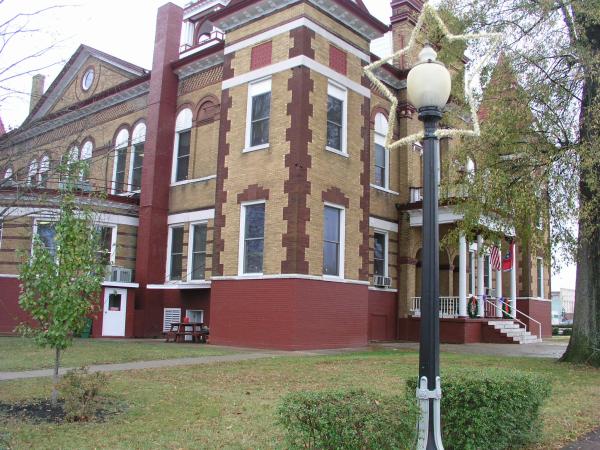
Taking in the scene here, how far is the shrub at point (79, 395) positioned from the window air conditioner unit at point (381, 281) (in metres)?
16.1

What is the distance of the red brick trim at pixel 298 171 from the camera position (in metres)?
17.8

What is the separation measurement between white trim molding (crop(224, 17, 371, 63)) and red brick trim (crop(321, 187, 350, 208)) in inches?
197

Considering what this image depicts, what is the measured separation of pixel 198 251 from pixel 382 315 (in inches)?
302

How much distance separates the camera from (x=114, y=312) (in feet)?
73.1

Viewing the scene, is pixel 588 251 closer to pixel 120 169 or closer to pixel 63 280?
pixel 63 280

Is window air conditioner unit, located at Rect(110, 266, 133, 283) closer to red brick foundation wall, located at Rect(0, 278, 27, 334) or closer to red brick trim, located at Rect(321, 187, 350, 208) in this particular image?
red brick foundation wall, located at Rect(0, 278, 27, 334)

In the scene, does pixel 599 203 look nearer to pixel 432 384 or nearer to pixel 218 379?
pixel 218 379

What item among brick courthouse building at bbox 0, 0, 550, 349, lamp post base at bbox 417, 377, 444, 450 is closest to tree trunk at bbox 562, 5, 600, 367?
brick courthouse building at bbox 0, 0, 550, 349

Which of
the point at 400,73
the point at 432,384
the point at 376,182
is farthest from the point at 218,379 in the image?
the point at 400,73

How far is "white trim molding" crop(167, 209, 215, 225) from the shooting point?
878 inches

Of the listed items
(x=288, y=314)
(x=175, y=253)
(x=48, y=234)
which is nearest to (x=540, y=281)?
(x=288, y=314)

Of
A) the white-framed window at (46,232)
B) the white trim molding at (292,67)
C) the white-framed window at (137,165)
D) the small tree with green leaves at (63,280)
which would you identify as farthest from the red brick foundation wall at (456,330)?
the small tree with green leaves at (63,280)

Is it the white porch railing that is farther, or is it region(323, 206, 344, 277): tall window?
the white porch railing

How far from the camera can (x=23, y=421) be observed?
729 centimetres
